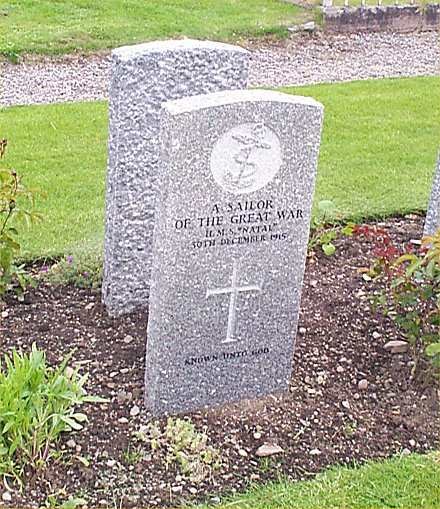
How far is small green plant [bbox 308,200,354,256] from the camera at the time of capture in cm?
588

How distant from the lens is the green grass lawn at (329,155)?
6.70m

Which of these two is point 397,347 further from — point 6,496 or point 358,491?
point 6,496

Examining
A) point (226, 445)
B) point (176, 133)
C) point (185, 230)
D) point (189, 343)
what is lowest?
point (226, 445)

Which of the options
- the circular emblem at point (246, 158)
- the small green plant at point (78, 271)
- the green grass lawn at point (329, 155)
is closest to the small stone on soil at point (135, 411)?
the circular emblem at point (246, 158)

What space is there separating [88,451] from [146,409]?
396mm

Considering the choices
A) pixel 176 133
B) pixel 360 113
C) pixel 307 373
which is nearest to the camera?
pixel 176 133

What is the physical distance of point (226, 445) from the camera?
14.0ft

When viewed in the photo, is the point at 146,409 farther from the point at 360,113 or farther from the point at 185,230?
the point at 360,113

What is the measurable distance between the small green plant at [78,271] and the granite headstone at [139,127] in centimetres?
28

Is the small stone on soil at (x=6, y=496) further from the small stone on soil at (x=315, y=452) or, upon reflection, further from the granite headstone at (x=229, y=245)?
the small stone on soil at (x=315, y=452)

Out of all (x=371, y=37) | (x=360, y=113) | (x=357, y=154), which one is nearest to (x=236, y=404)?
(x=357, y=154)

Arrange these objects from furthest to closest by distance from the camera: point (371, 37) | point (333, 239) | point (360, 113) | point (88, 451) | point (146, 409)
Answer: point (371, 37) < point (360, 113) < point (333, 239) < point (146, 409) < point (88, 451)

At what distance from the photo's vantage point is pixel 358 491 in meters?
3.96

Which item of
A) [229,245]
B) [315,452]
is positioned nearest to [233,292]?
[229,245]
